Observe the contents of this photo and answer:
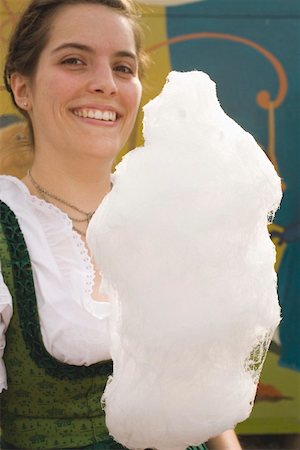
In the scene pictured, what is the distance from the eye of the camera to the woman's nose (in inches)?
55.2

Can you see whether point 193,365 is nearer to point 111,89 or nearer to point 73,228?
point 73,228

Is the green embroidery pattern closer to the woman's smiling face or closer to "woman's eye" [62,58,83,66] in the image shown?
the woman's smiling face

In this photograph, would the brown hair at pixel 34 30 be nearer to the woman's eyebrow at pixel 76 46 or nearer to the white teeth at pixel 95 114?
the woman's eyebrow at pixel 76 46

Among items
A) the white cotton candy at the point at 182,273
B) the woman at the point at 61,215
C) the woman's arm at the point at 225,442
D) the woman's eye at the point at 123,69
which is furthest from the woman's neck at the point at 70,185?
the woman's arm at the point at 225,442

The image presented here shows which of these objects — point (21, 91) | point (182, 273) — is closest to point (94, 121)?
point (21, 91)

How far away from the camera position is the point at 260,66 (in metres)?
3.26

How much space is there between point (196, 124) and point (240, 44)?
89.6 inches

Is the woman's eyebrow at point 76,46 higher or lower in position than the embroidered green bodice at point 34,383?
higher

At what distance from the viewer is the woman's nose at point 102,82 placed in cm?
140

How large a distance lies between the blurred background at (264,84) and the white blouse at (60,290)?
1757 mm

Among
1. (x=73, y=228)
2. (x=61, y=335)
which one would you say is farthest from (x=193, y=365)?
(x=73, y=228)

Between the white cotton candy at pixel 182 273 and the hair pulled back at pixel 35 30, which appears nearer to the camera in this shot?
the white cotton candy at pixel 182 273

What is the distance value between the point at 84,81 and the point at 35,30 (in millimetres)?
212

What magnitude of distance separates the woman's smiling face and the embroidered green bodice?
23cm
